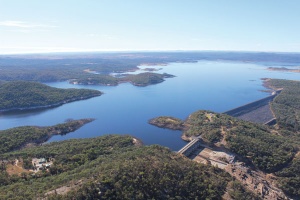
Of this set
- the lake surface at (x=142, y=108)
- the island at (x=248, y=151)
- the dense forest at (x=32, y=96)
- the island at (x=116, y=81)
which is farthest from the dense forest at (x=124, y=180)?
the island at (x=116, y=81)

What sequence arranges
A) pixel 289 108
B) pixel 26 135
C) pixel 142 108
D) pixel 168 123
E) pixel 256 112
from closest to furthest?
1. pixel 26 135
2. pixel 168 123
3. pixel 289 108
4. pixel 256 112
5. pixel 142 108

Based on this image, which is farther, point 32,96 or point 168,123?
point 32,96

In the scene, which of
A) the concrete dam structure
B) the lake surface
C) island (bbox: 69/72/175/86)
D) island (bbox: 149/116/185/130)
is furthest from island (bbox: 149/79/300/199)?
island (bbox: 69/72/175/86)

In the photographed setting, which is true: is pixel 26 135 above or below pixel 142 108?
above

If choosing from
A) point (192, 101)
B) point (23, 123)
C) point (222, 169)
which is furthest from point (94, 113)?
point (222, 169)

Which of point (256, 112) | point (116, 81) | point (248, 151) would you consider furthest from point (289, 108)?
point (116, 81)

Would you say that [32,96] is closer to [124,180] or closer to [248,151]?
[124,180]

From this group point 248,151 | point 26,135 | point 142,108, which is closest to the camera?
point 248,151
